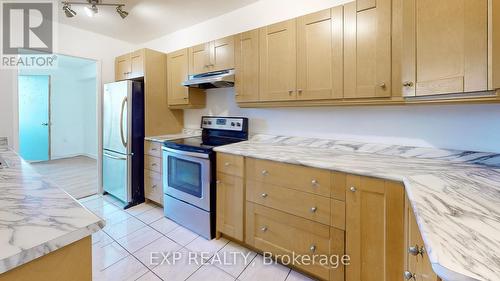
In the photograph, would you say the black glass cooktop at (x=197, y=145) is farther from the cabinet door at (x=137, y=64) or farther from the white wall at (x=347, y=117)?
the cabinet door at (x=137, y=64)

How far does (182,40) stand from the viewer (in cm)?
307

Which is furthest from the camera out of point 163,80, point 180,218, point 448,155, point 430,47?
point 163,80

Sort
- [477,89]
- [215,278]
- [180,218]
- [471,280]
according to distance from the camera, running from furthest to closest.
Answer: [180,218] < [215,278] < [477,89] < [471,280]

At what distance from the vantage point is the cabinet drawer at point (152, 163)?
8.87ft

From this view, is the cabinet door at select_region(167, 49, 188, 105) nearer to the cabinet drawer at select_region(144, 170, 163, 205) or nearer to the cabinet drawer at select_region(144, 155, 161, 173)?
the cabinet drawer at select_region(144, 155, 161, 173)

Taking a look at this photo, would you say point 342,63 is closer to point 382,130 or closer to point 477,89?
point 382,130

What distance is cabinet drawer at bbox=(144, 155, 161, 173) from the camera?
2.71 meters

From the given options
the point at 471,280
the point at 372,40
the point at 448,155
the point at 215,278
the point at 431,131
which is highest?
the point at 372,40

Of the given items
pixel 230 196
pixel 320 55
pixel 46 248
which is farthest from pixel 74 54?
pixel 46 248

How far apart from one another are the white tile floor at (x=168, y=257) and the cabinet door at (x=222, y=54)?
1.71 m

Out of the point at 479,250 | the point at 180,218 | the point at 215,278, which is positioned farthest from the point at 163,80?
the point at 479,250

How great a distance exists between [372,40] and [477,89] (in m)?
0.67

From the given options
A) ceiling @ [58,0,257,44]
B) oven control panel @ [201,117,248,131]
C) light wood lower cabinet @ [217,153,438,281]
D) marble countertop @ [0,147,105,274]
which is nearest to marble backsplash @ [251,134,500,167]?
oven control panel @ [201,117,248,131]

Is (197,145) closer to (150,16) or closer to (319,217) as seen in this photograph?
(319,217)
